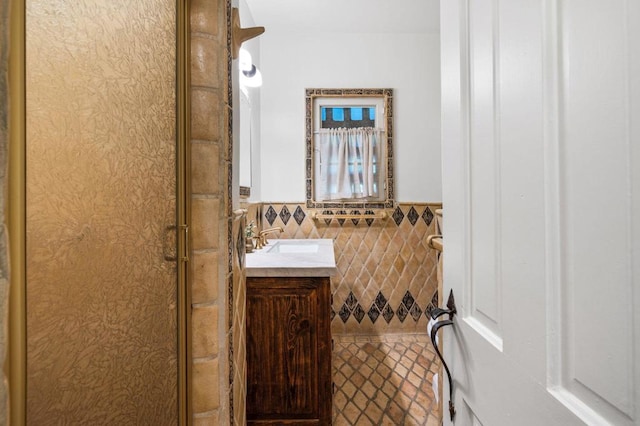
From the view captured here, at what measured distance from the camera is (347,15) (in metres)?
2.67

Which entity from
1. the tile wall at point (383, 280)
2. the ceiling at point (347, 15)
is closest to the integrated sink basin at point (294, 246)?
the tile wall at point (383, 280)

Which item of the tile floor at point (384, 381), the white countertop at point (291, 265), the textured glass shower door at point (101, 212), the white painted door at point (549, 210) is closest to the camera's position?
the white painted door at point (549, 210)

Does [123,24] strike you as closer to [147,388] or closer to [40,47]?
[40,47]

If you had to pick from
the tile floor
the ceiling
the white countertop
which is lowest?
the tile floor

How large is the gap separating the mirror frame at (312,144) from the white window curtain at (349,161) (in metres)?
0.07

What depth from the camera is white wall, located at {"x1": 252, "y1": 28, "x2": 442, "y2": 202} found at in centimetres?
293

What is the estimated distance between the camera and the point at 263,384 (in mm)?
1640

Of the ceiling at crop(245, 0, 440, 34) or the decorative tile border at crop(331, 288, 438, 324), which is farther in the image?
the decorative tile border at crop(331, 288, 438, 324)

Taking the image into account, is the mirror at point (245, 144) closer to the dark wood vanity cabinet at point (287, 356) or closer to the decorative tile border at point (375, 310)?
the dark wood vanity cabinet at point (287, 356)

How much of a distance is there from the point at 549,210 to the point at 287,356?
1508 mm

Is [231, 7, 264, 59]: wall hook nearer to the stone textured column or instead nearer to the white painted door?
the stone textured column

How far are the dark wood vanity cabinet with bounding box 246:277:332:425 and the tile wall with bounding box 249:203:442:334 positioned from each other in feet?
4.18

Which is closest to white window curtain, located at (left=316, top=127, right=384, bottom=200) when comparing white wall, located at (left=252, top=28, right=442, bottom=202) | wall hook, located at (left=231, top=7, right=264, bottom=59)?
white wall, located at (left=252, top=28, right=442, bottom=202)

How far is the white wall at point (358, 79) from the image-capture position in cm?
293
